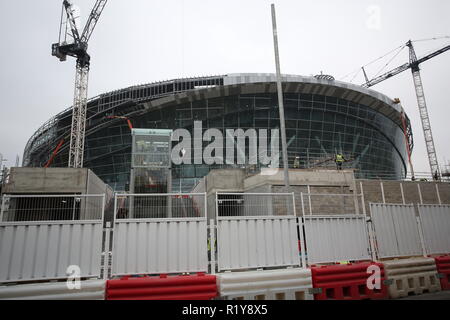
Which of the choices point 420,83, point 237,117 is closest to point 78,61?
point 237,117

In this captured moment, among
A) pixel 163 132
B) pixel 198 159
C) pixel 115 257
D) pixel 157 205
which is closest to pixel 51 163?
pixel 198 159

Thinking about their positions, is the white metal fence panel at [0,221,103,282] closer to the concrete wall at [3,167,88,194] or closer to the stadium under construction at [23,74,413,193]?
the concrete wall at [3,167,88,194]

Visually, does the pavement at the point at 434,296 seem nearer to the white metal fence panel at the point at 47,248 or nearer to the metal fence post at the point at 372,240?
the metal fence post at the point at 372,240

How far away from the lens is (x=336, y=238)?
22.1 feet

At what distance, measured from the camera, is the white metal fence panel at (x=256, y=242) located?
5980 mm

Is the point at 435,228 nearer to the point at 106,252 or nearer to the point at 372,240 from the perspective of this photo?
the point at 372,240

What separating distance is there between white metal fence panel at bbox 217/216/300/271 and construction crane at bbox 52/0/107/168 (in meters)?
33.5

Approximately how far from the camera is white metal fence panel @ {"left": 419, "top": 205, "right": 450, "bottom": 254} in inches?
295

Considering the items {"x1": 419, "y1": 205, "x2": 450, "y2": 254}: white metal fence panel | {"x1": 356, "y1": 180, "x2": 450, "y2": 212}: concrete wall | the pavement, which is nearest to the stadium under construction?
{"x1": 356, "y1": 180, "x2": 450, "y2": 212}: concrete wall

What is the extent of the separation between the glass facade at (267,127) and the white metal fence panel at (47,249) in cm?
2762

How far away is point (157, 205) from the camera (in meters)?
9.10

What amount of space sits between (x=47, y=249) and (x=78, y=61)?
39821mm

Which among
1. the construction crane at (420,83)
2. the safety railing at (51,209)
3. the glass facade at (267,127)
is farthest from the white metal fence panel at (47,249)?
the construction crane at (420,83)
